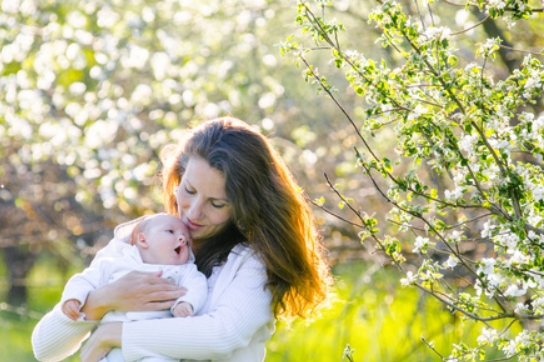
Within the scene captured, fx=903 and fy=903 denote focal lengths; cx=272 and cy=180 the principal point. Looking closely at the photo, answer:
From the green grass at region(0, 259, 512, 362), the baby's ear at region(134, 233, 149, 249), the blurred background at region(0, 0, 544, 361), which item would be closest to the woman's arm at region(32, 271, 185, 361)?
the baby's ear at region(134, 233, 149, 249)

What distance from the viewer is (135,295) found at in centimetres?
274

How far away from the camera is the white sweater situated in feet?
→ 8.73

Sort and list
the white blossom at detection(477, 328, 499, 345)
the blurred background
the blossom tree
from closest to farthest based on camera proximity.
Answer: the blossom tree → the white blossom at detection(477, 328, 499, 345) → the blurred background

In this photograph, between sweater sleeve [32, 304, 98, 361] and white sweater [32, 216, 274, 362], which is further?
sweater sleeve [32, 304, 98, 361]

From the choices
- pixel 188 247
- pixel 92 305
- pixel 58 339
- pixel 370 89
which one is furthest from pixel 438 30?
pixel 58 339

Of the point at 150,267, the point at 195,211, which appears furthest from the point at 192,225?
the point at 150,267

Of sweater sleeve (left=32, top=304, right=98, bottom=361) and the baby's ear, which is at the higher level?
the baby's ear

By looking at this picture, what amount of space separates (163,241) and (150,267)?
4.1 inches

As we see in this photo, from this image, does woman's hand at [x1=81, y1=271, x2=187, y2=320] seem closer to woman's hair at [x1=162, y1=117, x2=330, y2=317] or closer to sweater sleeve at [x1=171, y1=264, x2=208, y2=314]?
sweater sleeve at [x1=171, y1=264, x2=208, y2=314]

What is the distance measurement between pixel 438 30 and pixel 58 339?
1.52m

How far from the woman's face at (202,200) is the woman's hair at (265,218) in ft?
0.08

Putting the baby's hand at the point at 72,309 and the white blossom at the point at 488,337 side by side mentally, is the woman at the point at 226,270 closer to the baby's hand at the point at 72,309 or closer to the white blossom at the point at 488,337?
the baby's hand at the point at 72,309

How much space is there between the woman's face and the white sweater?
122mm

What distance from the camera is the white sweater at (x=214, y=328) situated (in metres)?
2.66
